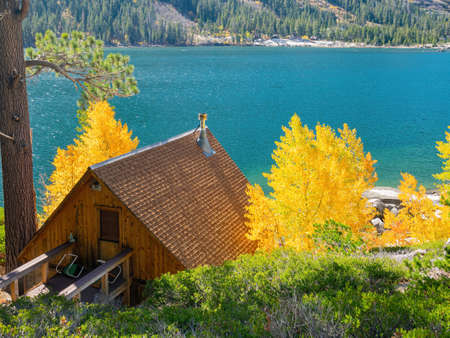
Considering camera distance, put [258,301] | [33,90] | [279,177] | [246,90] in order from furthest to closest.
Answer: [246,90], [33,90], [279,177], [258,301]

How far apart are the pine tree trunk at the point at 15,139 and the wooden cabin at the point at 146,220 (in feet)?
2.20

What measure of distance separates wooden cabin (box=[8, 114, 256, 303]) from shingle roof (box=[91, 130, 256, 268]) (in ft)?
0.11

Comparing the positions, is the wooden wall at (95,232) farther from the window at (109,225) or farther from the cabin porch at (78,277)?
the cabin porch at (78,277)

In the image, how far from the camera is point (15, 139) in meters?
13.2

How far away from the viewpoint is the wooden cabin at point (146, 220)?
1194 cm

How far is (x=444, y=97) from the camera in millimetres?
74188

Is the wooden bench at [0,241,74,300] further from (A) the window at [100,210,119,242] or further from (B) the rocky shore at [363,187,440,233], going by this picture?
(B) the rocky shore at [363,187,440,233]

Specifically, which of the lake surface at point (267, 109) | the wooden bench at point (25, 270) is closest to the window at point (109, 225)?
the wooden bench at point (25, 270)

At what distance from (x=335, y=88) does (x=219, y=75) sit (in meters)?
28.4

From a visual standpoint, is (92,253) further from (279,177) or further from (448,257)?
(448,257)

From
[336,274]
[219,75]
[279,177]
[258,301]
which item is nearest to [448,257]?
[336,274]

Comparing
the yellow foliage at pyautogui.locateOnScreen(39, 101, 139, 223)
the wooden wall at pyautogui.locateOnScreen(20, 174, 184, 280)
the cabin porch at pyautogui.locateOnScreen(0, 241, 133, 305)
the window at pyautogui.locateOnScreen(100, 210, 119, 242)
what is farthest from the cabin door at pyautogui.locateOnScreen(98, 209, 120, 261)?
the yellow foliage at pyautogui.locateOnScreen(39, 101, 139, 223)

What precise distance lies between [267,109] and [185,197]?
5093 centimetres

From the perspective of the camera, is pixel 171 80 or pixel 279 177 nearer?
pixel 279 177
